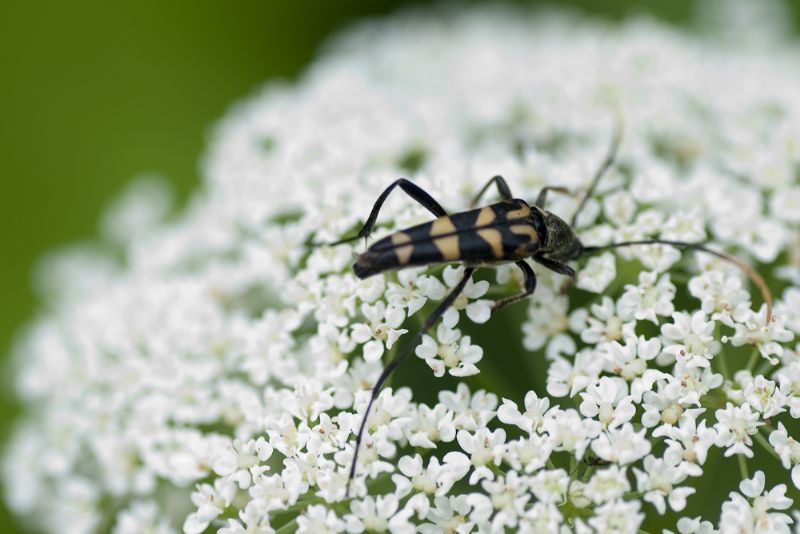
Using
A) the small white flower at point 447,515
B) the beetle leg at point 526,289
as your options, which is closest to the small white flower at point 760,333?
the beetle leg at point 526,289

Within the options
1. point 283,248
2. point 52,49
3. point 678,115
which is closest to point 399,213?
point 283,248

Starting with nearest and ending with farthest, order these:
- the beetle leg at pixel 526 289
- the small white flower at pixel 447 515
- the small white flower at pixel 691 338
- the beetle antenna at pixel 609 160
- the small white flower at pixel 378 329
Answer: the small white flower at pixel 447 515
the small white flower at pixel 691 338
the small white flower at pixel 378 329
the beetle leg at pixel 526 289
the beetle antenna at pixel 609 160

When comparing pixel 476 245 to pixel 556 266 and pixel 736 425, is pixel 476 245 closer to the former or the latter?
pixel 556 266

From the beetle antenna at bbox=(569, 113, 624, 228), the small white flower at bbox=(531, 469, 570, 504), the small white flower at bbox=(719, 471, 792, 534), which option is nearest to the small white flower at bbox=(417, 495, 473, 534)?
the small white flower at bbox=(531, 469, 570, 504)

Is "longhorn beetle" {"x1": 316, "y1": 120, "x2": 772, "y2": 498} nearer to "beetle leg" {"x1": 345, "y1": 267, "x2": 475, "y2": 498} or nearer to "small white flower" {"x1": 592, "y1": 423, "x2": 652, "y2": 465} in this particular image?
"beetle leg" {"x1": 345, "y1": 267, "x2": 475, "y2": 498}

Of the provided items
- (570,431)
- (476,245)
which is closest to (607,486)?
(570,431)

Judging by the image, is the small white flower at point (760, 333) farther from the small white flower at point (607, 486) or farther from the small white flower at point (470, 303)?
the small white flower at point (470, 303)

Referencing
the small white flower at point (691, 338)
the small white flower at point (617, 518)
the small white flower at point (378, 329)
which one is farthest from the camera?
the small white flower at point (378, 329)
